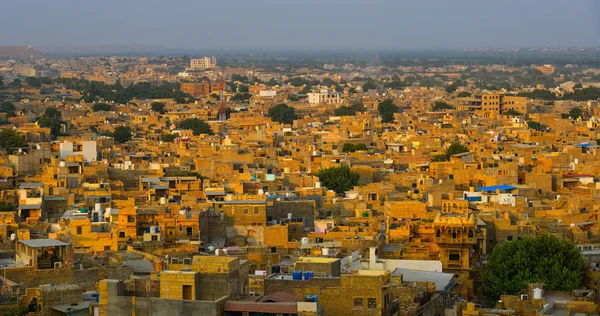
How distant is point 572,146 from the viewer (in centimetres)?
4700

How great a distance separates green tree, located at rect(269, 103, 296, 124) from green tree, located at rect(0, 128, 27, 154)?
23912mm

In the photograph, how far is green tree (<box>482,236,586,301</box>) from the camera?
21.8 m

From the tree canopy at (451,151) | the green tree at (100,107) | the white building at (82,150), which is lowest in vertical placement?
the green tree at (100,107)

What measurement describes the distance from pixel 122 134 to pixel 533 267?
35219 mm

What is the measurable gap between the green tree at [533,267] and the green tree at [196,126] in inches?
1503

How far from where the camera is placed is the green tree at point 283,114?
2862 inches

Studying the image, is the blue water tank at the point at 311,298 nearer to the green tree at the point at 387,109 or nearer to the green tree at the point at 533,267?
the green tree at the point at 533,267

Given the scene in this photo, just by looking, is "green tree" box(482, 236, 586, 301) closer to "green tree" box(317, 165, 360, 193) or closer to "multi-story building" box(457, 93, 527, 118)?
"green tree" box(317, 165, 360, 193)

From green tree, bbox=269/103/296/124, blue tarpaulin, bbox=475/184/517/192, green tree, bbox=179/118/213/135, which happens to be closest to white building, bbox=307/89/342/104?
green tree, bbox=269/103/296/124

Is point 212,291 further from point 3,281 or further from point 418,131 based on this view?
point 418,131

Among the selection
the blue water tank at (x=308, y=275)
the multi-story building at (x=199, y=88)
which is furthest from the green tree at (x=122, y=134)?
the multi-story building at (x=199, y=88)

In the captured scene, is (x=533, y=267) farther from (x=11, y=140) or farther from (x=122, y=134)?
(x=122, y=134)

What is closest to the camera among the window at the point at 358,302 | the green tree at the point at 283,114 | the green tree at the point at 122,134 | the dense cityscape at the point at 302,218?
the window at the point at 358,302

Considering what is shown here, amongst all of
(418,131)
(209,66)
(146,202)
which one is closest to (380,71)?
(209,66)
